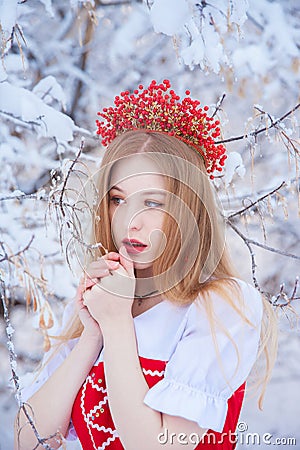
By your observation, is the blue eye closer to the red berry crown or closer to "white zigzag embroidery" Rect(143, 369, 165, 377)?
the red berry crown

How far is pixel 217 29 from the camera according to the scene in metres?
1.04

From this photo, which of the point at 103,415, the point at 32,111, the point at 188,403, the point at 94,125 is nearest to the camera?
the point at 188,403

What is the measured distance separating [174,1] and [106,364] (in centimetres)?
64

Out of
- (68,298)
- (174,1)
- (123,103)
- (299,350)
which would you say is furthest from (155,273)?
(299,350)

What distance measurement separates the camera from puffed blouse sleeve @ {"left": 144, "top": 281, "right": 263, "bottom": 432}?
2.32 feet

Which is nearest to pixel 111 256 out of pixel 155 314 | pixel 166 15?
pixel 155 314

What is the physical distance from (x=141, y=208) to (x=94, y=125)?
95cm

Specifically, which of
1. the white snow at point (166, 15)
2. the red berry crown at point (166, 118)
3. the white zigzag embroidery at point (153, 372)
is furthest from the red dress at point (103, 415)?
the white snow at point (166, 15)

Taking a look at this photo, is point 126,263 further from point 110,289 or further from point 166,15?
point 166,15

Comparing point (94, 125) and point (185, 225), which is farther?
point (94, 125)

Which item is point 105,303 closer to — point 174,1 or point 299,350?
point 174,1

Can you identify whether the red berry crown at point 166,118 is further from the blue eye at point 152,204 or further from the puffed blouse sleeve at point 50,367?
the puffed blouse sleeve at point 50,367

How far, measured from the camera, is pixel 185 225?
834mm

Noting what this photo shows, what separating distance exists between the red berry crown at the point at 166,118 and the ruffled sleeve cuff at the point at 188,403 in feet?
1.33
